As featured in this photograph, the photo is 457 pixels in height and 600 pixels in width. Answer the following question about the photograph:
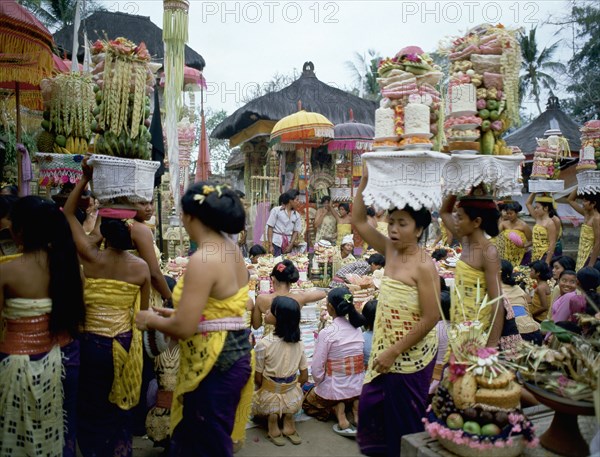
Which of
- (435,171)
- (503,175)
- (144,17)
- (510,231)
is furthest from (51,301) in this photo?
(144,17)

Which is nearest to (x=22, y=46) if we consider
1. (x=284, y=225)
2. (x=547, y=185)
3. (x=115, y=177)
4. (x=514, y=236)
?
(x=115, y=177)

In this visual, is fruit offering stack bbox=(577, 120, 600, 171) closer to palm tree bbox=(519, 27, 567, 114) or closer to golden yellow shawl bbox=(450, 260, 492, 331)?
golden yellow shawl bbox=(450, 260, 492, 331)

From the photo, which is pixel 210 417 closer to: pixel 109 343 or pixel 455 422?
pixel 109 343

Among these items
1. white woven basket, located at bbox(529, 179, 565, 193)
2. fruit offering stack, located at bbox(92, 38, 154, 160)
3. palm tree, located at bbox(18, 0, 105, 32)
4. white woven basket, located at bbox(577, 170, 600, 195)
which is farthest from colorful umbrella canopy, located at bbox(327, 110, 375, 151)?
palm tree, located at bbox(18, 0, 105, 32)

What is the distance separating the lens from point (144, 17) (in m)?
15.2

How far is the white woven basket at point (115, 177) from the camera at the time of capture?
289cm

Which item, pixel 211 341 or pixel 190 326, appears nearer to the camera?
pixel 190 326

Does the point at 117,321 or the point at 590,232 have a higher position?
the point at 590,232

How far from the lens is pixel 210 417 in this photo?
2.28 metres

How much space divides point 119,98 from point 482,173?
232cm

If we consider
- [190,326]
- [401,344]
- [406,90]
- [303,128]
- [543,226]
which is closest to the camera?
[190,326]

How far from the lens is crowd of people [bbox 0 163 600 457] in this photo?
2305mm

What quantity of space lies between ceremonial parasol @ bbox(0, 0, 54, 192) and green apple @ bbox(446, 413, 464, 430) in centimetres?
358

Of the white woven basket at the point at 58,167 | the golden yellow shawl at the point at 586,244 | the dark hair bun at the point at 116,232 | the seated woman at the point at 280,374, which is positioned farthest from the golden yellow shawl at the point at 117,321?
the golden yellow shawl at the point at 586,244
